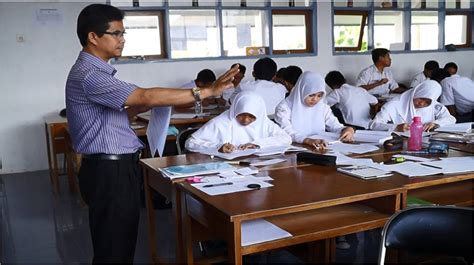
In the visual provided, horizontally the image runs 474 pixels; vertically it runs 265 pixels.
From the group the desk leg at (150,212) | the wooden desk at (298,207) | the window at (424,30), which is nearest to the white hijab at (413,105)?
the wooden desk at (298,207)

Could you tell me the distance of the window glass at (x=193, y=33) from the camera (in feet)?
20.3

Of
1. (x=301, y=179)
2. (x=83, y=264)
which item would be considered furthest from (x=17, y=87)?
(x=301, y=179)

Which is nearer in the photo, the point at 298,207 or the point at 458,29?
the point at 298,207

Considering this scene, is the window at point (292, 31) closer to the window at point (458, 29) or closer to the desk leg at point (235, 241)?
the window at point (458, 29)

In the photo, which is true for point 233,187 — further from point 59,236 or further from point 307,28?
point 307,28

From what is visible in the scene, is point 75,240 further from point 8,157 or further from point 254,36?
point 254,36

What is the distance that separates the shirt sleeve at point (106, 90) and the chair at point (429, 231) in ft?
3.29

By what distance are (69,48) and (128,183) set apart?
416 centimetres

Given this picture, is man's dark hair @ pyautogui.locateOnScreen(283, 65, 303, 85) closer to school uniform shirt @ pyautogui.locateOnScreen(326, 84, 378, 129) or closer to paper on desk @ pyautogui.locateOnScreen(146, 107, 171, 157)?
school uniform shirt @ pyautogui.locateOnScreen(326, 84, 378, 129)

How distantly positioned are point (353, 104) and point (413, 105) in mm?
1192

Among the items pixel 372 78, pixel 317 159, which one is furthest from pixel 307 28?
pixel 317 159

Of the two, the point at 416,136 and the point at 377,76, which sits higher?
the point at 377,76

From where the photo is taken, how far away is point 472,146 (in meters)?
2.72

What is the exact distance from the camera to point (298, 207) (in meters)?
1.66
